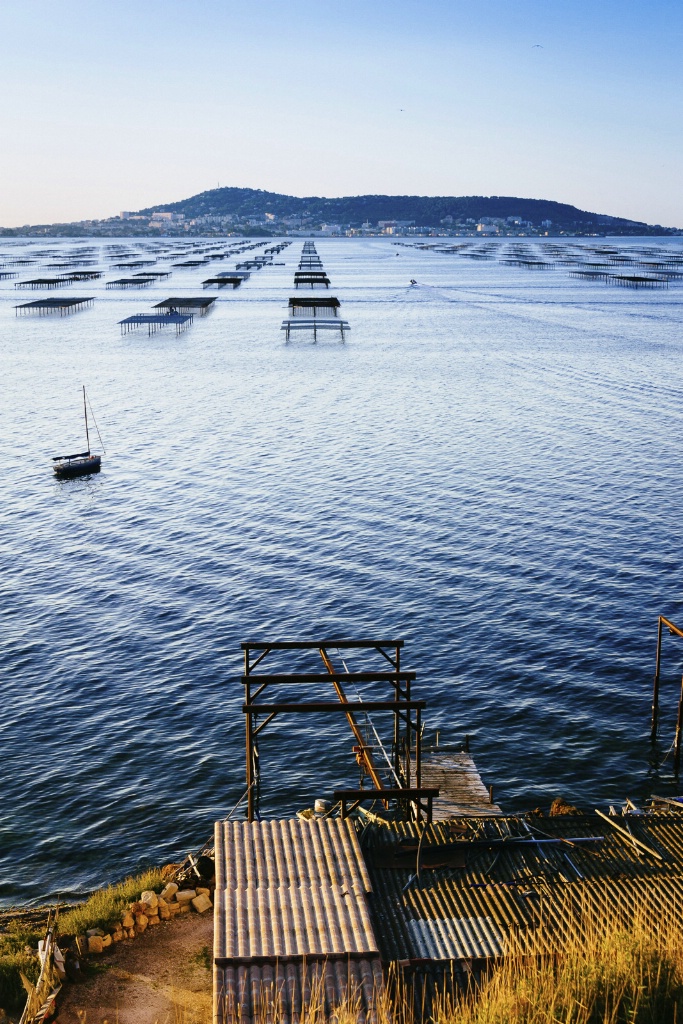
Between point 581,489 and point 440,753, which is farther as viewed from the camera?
point 581,489

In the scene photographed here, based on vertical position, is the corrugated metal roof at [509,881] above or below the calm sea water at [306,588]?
above

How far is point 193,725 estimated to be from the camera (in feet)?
149

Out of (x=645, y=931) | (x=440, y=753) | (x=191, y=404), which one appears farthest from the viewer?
(x=191, y=404)

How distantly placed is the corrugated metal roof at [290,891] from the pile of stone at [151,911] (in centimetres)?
400

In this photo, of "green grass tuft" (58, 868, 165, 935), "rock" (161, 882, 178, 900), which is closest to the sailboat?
"green grass tuft" (58, 868, 165, 935)

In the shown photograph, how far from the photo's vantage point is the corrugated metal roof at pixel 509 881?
81.7ft

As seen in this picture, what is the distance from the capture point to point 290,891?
25.1 metres

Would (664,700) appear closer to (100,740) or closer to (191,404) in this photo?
(100,740)

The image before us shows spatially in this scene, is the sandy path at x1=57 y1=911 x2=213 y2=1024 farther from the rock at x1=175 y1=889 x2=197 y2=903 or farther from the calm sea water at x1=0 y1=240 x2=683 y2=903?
the calm sea water at x1=0 y1=240 x2=683 y2=903

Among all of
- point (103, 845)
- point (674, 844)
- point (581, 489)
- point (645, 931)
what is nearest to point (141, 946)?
point (103, 845)

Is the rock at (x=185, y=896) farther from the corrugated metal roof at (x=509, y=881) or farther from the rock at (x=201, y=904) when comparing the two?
the corrugated metal roof at (x=509, y=881)

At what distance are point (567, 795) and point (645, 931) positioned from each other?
14964mm

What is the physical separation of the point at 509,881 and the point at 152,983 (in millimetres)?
10357

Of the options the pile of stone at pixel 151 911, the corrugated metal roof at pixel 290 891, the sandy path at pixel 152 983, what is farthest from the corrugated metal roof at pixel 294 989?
the pile of stone at pixel 151 911
